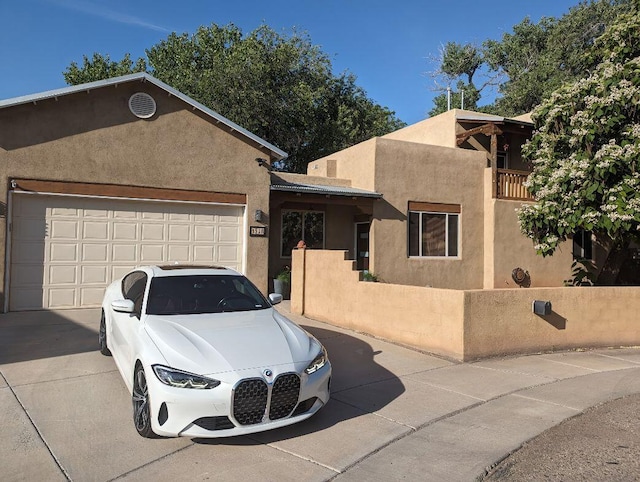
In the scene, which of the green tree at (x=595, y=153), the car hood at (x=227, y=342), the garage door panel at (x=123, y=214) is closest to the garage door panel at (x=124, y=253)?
the garage door panel at (x=123, y=214)

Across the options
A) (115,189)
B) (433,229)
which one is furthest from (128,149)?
(433,229)

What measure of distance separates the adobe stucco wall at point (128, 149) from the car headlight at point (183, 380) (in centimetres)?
793

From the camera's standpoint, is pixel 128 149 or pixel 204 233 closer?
pixel 128 149

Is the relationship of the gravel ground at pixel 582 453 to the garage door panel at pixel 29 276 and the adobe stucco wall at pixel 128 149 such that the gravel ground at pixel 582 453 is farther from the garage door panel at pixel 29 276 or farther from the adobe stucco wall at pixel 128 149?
the garage door panel at pixel 29 276

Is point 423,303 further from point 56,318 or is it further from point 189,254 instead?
point 56,318

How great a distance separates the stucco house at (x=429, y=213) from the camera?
1495cm

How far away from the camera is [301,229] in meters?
15.5

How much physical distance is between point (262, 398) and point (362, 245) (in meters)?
11.8

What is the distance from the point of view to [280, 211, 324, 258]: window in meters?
15.2

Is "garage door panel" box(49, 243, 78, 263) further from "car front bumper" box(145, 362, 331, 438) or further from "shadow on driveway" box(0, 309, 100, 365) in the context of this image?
"car front bumper" box(145, 362, 331, 438)

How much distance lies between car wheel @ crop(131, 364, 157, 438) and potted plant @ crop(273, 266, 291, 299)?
8948 millimetres

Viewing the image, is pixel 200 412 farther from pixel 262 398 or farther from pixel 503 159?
pixel 503 159

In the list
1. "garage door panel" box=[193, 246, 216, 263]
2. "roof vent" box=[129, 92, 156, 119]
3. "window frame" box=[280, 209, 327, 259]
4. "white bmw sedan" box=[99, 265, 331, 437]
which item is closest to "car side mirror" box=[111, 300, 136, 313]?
"white bmw sedan" box=[99, 265, 331, 437]

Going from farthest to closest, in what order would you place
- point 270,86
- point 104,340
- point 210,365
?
point 270,86
point 104,340
point 210,365
